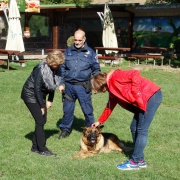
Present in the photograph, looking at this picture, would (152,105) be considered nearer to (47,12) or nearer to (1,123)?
(1,123)

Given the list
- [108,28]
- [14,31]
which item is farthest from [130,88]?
[108,28]

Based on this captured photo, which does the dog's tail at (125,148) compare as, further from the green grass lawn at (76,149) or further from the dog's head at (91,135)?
the dog's head at (91,135)

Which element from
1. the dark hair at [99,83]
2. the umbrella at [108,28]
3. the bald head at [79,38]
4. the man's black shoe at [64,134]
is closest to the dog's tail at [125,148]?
the man's black shoe at [64,134]

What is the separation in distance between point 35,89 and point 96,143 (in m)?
1.33

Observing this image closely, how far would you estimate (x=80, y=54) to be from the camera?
673 cm

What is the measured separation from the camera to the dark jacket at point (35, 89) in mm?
5613

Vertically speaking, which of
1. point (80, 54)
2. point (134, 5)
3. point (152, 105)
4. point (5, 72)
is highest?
point (134, 5)

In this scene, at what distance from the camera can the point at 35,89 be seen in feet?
18.5

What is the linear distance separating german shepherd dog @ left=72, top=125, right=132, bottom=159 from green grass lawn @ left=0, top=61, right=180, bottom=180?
0.14 metres

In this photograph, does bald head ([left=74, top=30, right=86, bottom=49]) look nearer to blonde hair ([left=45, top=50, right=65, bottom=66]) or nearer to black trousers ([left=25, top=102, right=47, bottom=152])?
blonde hair ([left=45, top=50, right=65, bottom=66])

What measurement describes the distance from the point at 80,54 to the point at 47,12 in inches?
631

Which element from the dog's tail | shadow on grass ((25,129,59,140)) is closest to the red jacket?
the dog's tail

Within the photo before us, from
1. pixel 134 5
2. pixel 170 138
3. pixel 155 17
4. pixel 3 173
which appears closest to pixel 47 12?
pixel 134 5

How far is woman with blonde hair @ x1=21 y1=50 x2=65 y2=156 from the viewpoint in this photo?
5566 millimetres
